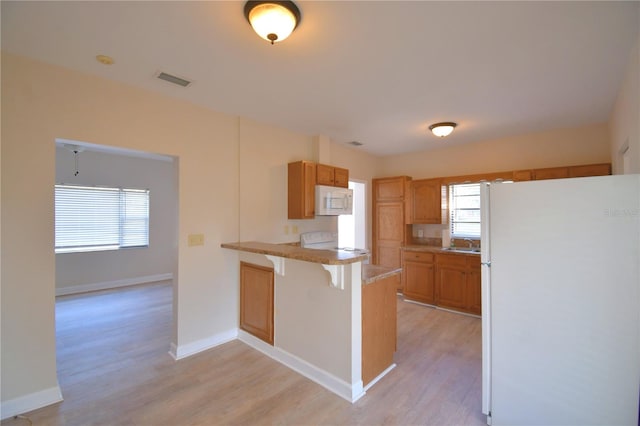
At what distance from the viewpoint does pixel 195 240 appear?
3018mm

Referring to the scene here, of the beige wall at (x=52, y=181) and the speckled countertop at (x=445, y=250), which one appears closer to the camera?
the beige wall at (x=52, y=181)

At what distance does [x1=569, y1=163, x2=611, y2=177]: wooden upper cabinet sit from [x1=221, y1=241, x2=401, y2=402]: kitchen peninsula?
295 centimetres

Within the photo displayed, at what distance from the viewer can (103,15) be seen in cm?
168

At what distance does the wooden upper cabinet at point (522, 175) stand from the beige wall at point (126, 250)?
533 cm

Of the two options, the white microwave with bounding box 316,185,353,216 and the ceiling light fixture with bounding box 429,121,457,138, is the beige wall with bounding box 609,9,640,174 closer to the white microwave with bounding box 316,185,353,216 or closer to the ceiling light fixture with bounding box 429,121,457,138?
the ceiling light fixture with bounding box 429,121,457,138

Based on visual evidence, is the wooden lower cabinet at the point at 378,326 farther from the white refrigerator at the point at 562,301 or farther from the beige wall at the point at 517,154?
the beige wall at the point at 517,154

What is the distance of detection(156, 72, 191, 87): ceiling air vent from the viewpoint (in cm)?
241

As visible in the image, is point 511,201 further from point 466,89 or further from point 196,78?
point 196,78

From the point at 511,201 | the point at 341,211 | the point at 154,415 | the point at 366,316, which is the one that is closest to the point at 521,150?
the point at 341,211

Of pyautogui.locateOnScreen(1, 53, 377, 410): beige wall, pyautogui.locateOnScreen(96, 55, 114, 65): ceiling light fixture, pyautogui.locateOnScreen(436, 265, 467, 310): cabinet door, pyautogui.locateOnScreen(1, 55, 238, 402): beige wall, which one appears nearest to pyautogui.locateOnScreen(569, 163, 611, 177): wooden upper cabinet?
pyautogui.locateOnScreen(436, 265, 467, 310): cabinet door

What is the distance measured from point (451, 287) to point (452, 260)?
0.41 m

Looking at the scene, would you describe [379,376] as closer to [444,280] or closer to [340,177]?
[444,280]

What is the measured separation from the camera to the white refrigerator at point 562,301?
1.51 metres

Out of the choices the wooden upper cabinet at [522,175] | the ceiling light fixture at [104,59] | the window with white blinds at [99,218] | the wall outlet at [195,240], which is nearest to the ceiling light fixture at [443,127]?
the wooden upper cabinet at [522,175]
